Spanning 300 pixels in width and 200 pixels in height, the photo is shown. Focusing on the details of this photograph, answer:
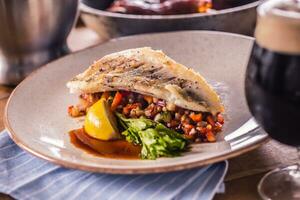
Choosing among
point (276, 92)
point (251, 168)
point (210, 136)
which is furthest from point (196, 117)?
point (276, 92)

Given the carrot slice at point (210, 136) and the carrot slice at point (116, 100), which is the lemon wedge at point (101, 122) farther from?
the carrot slice at point (210, 136)

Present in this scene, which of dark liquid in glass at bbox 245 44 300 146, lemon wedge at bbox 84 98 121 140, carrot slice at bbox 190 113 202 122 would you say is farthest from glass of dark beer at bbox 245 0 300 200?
lemon wedge at bbox 84 98 121 140

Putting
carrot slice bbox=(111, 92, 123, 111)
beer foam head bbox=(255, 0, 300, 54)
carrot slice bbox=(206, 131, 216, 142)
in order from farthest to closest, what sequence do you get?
carrot slice bbox=(111, 92, 123, 111) < carrot slice bbox=(206, 131, 216, 142) < beer foam head bbox=(255, 0, 300, 54)

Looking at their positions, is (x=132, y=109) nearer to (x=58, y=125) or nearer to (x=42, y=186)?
(x=58, y=125)

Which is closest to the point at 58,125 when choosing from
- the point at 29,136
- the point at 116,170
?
the point at 29,136

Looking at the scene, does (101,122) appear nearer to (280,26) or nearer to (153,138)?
(153,138)

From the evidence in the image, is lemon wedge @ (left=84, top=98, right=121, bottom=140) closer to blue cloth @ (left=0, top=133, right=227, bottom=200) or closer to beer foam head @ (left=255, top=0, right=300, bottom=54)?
blue cloth @ (left=0, top=133, right=227, bottom=200)
